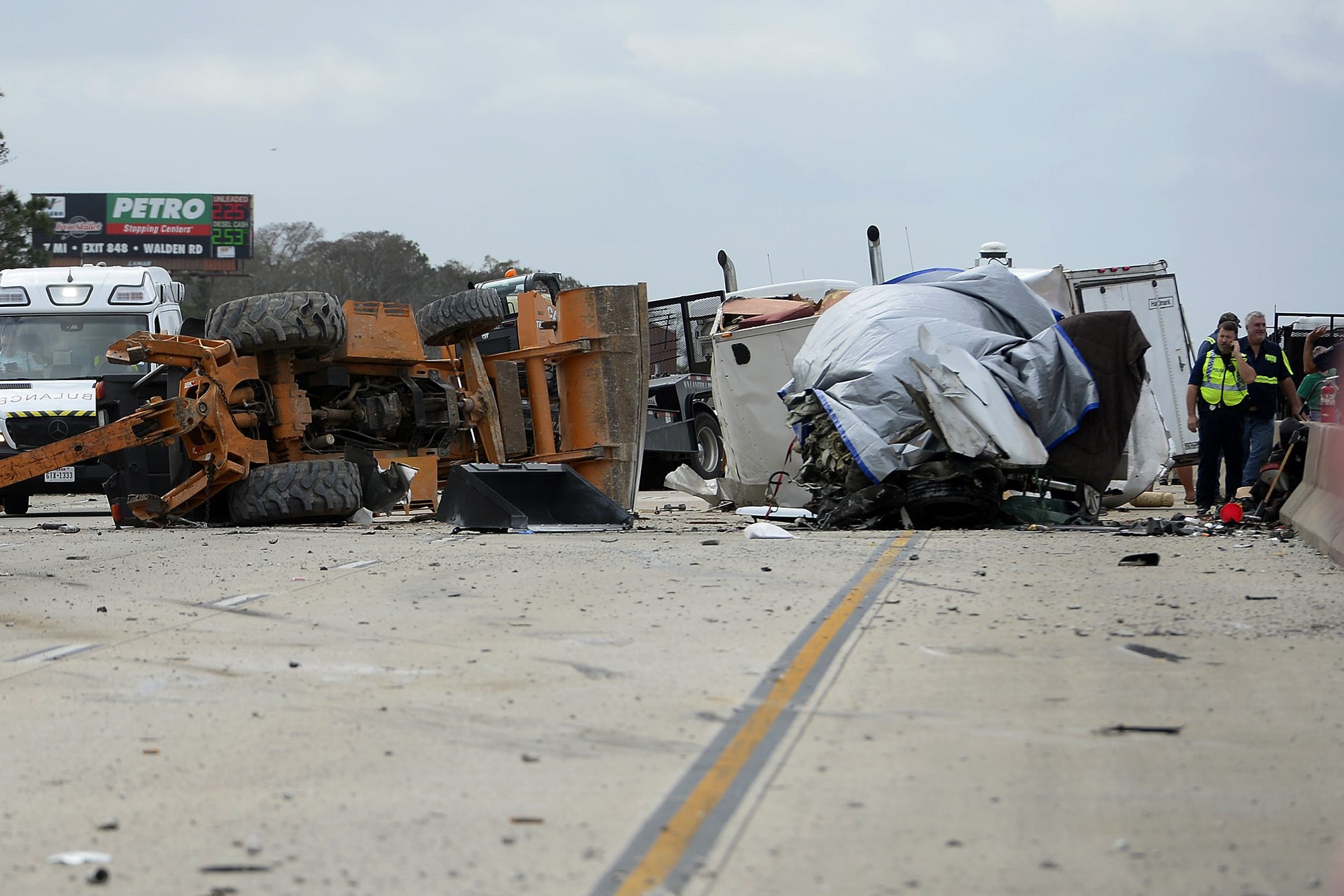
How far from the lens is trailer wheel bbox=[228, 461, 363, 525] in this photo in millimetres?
12273

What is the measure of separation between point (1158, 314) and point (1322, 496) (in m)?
7.03

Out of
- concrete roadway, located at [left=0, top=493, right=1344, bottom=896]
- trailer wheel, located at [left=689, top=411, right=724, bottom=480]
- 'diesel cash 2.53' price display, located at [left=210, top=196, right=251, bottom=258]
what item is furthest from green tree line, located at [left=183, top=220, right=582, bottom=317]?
concrete roadway, located at [left=0, top=493, right=1344, bottom=896]

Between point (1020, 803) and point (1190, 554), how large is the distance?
6.01 metres

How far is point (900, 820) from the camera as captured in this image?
343cm

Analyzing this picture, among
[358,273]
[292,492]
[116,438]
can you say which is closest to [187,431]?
[116,438]

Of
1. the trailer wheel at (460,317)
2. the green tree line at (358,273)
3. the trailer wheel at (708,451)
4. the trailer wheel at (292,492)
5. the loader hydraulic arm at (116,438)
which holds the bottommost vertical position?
the trailer wheel at (708,451)

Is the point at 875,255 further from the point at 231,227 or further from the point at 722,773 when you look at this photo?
the point at 231,227

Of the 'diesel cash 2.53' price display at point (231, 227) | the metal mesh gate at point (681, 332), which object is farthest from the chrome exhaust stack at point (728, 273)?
the 'diesel cash 2.53' price display at point (231, 227)

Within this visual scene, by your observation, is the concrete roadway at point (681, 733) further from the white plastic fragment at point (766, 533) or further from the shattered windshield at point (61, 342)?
the shattered windshield at point (61, 342)

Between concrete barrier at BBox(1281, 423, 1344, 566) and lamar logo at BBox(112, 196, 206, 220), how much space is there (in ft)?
251

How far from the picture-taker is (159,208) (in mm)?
80188

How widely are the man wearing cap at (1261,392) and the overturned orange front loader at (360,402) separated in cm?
562

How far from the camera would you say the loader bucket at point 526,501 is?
11562mm

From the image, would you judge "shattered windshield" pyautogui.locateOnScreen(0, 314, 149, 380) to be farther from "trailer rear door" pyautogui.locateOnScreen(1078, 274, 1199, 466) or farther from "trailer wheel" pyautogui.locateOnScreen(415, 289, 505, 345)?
"trailer rear door" pyautogui.locateOnScreen(1078, 274, 1199, 466)
